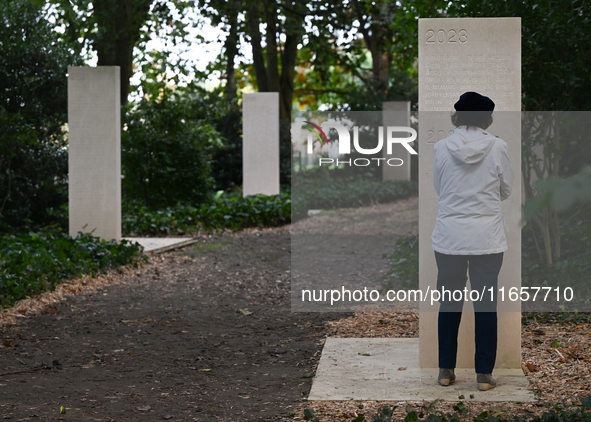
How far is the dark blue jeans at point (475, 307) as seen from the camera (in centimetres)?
454

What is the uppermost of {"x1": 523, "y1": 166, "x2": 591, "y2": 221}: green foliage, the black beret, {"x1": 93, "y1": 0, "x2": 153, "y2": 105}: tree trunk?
{"x1": 93, "y1": 0, "x2": 153, "y2": 105}: tree trunk

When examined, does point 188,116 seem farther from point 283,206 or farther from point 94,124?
point 94,124

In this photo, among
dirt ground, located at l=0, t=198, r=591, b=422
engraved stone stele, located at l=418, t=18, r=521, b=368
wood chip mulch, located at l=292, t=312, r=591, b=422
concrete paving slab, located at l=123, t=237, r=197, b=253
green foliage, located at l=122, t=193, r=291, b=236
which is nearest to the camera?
wood chip mulch, located at l=292, t=312, r=591, b=422

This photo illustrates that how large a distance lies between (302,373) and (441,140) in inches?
77.7

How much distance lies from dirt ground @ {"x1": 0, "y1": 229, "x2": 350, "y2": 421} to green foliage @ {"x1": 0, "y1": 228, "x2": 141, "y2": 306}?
385mm

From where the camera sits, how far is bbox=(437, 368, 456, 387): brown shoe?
469cm

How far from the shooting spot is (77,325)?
22.7ft

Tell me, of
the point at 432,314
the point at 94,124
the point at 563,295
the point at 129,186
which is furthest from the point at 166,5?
the point at 432,314

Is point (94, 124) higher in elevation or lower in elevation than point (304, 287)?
higher

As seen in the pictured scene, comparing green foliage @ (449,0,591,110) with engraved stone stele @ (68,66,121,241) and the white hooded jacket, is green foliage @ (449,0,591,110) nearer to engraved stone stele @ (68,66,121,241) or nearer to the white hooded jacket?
the white hooded jacket

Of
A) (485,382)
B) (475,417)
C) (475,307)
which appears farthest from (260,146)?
(475,417)

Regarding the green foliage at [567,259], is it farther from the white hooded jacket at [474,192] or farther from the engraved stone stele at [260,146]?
the engraved stone stele at [260,146]

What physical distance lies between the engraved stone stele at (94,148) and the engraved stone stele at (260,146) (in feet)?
22.4

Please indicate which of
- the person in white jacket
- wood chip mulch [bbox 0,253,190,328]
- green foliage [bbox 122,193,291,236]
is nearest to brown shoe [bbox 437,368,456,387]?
the person in white jacket
